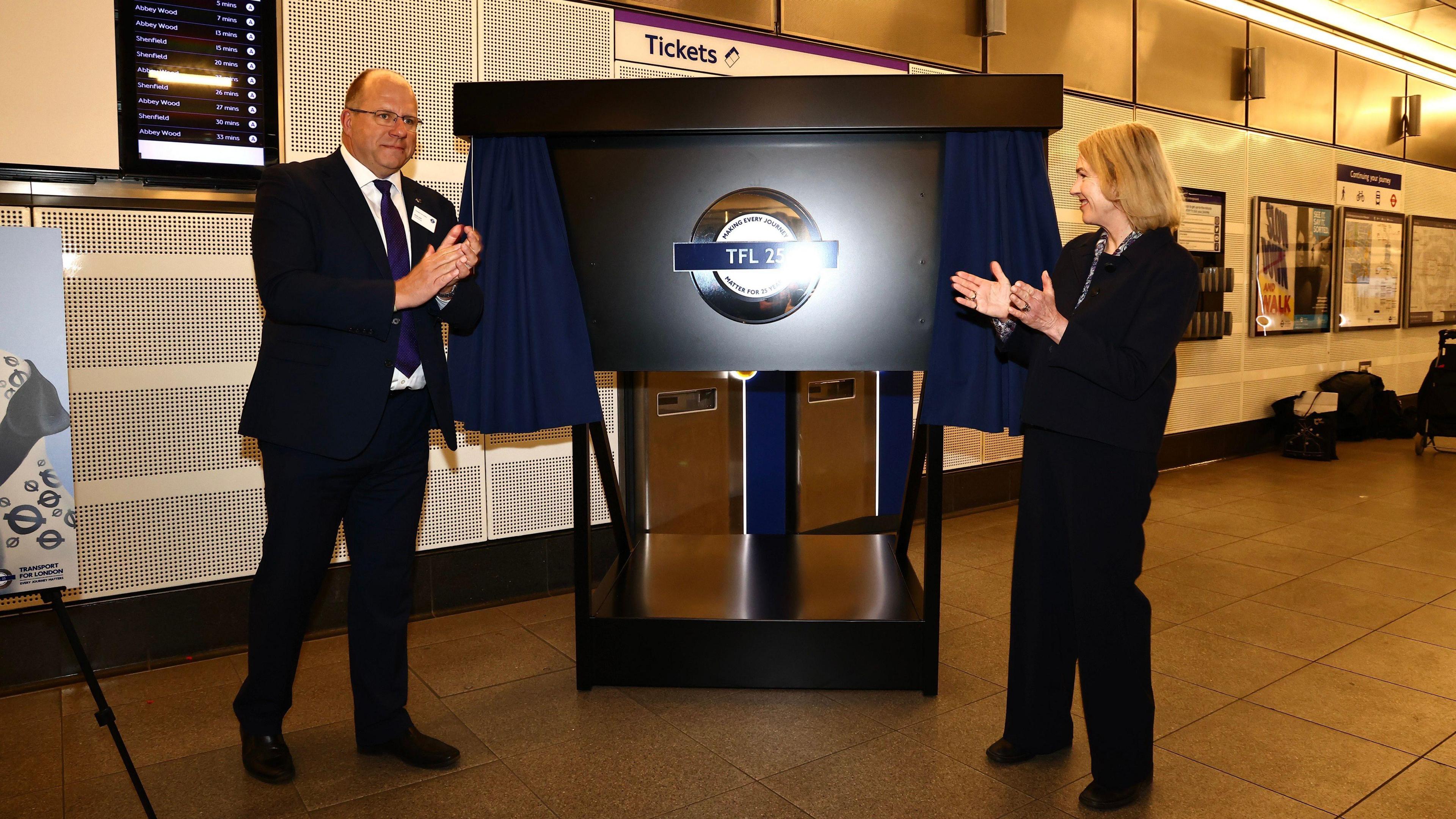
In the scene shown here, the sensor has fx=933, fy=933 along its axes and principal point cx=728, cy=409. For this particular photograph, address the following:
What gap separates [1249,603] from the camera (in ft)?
13.8

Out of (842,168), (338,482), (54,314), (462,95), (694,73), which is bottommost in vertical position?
(338,482)

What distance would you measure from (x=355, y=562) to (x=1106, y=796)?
7.07 feet

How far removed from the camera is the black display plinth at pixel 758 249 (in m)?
2.74

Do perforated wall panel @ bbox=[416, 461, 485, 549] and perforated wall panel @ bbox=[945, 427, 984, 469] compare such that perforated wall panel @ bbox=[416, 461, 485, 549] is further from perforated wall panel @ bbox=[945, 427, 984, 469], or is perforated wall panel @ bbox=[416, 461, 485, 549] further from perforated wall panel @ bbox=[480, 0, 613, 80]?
perforated wall panel @ bbox=[945, 427, 984, 469]

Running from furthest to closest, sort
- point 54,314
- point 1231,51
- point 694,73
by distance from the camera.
→ point 1231,51 < point 694,73 < point 54,314

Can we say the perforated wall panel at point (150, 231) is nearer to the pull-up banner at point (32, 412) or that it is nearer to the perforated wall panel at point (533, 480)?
the pull-up banner at point (32, 412)

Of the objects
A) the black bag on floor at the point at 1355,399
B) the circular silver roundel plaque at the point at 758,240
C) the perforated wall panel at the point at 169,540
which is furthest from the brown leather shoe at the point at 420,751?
the black bag on floor at the point at 1355,399

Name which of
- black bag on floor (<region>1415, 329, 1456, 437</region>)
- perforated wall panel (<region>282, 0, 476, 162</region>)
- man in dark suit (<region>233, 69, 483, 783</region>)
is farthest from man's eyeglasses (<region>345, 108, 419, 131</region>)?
black bag on floor (<region>1415, 329, 1456, 437</region>)

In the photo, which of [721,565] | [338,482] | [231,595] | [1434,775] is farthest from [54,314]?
[1434,775]

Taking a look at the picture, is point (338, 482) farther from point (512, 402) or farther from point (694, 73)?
point (694, 73)

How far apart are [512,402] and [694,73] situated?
248 centimetres

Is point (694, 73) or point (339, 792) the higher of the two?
point (694, 73)

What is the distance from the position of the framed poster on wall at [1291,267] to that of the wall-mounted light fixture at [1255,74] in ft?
2.84

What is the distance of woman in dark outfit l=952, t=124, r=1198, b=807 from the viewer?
2307 mm
